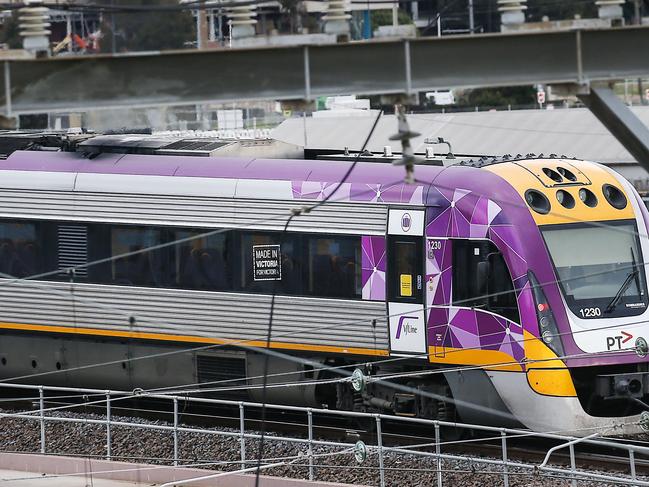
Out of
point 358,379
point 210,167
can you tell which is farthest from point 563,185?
point 210,167

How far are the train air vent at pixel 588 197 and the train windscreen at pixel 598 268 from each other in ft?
0.95

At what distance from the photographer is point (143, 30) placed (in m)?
12.8

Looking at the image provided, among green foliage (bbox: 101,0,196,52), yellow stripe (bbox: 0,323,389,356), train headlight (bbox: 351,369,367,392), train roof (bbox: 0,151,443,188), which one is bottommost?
train headlight (bbox: 351,369,367,392)

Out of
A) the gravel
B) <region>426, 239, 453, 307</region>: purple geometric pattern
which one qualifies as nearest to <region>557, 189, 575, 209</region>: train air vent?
<region>426, 239, 453, 307</region>: purple geometric pattern

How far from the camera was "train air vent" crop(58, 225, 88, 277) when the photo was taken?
20703mm

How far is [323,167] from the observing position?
1925 centimetres

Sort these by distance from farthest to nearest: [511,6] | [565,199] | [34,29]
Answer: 1. [565,199]
2. [511,6]
3. [34,29]

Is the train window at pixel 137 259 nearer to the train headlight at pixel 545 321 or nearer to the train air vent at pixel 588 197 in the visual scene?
the train headlight at pixel 545 321

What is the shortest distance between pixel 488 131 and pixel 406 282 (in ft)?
105

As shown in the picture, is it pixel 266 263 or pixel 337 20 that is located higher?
pixel 337 20

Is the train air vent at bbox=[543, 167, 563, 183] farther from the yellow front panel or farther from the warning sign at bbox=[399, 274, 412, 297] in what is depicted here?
the warning sign at bbox=[399, 274, 412, 297]

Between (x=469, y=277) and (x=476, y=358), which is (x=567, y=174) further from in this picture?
(x=476, y=358)

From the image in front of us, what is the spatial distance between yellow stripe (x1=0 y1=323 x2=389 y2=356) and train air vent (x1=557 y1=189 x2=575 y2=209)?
8.87 feet

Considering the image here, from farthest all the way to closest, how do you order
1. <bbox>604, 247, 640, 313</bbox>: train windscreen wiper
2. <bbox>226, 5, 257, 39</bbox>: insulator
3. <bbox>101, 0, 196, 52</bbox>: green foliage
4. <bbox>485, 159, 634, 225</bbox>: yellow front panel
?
<bbox>485, 159, 634, 225</bbox>: yellow front panel
<bbox>604, 247, 640, 313</bbox>: train windscreen wiper
<bbox>226, 5, 257, 39</bbox>: insulator
<bbox>101, 0, 196, 52</bbox>: green foliage
